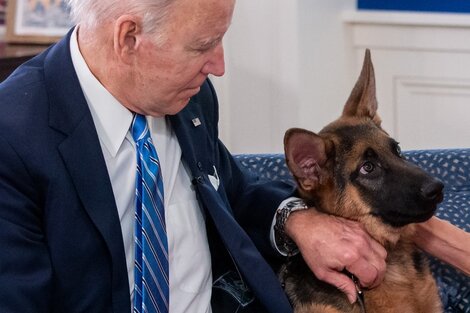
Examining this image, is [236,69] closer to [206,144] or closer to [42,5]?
[42,5]

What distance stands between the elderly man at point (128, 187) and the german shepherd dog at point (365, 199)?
39 millimetres

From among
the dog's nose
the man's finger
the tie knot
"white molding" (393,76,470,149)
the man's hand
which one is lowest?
"white molding" (393,76,470,149)

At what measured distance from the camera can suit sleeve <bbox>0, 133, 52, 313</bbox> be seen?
56.1 inches

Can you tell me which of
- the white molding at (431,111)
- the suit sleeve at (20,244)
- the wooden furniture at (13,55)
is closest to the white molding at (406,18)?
the white molding at (431,111)

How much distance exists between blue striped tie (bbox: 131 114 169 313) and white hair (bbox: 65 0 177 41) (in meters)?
0.22

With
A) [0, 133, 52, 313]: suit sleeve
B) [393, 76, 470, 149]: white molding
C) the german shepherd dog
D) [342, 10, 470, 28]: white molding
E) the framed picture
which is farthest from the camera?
[393, 76, 470, 149]: white molding

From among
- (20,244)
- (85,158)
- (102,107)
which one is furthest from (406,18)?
(20,244)

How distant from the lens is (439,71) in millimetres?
3301

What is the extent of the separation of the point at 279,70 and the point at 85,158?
1.78 metres

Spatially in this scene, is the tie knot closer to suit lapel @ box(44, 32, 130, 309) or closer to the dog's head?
suit lapel @ box(44, 32, 130, 309)

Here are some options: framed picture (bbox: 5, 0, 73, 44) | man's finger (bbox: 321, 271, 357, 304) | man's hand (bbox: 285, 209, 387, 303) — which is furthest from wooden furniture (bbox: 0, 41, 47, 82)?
man's finger (bbox: 321, 271, 357, 304)

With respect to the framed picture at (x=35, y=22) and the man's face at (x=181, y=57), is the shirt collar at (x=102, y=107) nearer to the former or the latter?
the man's face at (x=181, y=57)

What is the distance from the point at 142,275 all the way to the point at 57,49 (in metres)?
0.44

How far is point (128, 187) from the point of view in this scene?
163cm
